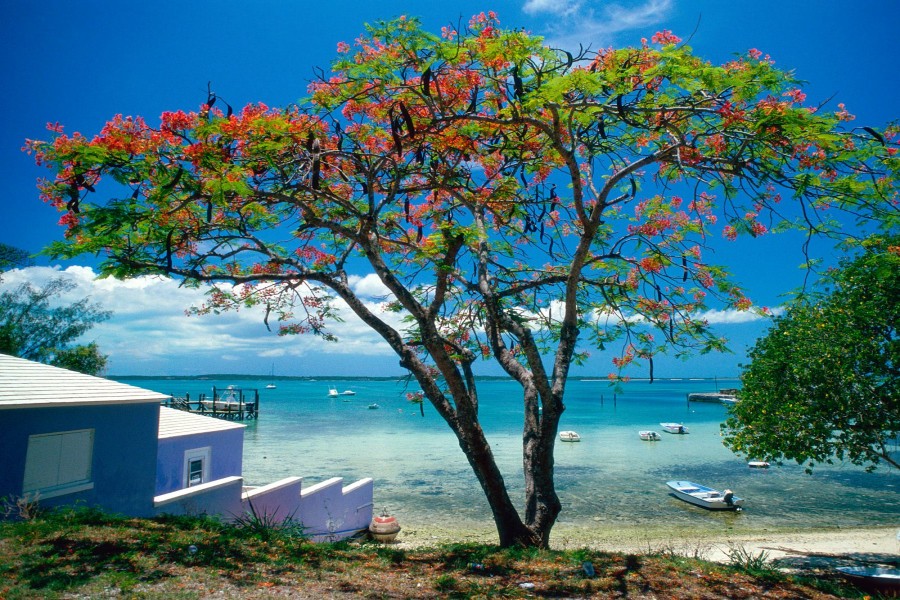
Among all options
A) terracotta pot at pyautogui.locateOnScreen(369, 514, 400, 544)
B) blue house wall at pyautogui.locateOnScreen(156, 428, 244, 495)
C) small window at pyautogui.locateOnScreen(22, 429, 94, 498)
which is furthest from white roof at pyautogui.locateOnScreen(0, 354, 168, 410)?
terracotta pot at pyautogui.locateOnScreen(369, 514, 400, 544)

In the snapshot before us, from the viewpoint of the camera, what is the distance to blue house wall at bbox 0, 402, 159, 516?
8406 mm

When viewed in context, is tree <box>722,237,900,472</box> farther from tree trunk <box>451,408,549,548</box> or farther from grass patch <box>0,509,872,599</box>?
tree trunk <box>451,408,549,548</box>

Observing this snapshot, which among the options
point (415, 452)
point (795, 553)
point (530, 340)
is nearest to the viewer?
point (530, 340)

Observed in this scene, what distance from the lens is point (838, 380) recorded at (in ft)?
32.0

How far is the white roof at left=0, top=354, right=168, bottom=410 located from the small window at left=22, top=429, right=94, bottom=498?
61 cm

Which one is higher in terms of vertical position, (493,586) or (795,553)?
(493,586)

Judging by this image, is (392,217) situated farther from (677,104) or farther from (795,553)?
(795,553)

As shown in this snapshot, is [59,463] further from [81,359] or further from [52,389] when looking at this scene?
[81,359]

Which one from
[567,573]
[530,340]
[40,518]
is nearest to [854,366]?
[530,340]

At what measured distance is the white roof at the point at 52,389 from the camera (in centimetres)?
861

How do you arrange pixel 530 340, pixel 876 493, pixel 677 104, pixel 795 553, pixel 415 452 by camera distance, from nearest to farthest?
pixel 677 104 < pixel 530 340 < pixel 795 553 < pixel 876 493 < pixel 415 452

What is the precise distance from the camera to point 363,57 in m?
6.67

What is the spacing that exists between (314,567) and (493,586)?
1852mm

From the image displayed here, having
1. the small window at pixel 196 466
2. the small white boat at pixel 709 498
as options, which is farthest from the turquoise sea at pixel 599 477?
the small window at pixel 196 466
